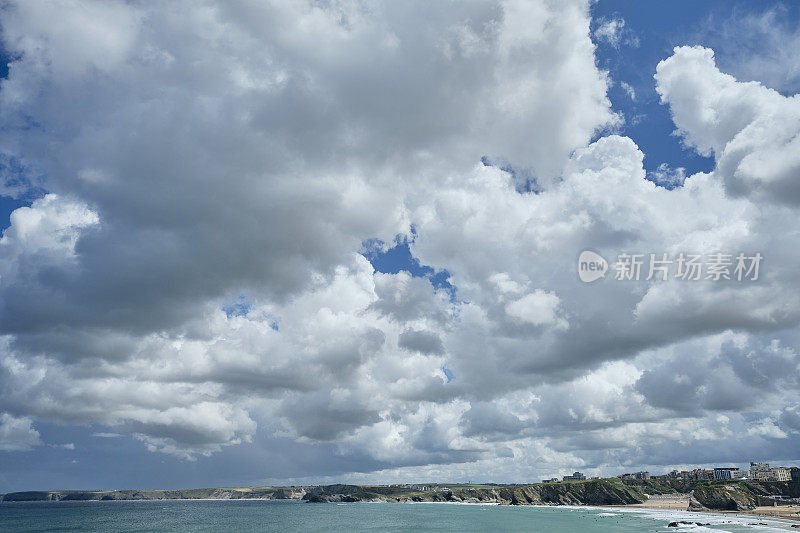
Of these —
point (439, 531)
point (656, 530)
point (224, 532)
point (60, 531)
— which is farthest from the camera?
point (60, 531)

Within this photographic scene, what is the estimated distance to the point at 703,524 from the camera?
533 ft

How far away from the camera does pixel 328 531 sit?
177 meters

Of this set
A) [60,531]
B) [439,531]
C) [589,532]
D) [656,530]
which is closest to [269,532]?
[439,531]

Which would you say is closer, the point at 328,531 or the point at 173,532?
the point at 328,531

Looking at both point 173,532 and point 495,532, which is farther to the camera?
point 173,532

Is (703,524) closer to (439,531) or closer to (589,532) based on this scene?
(589,532)

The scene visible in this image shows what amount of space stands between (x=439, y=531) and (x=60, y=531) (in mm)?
149851

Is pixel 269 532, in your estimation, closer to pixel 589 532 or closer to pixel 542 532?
pixel 542 532

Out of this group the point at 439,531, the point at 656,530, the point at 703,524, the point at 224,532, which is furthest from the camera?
the point at 224,532

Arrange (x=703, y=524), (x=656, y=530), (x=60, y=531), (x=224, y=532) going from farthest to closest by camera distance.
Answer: (x=60, y=531), (x=224, y=532), (x=703, y=524), (x=656, y=530)

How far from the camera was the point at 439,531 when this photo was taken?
173m

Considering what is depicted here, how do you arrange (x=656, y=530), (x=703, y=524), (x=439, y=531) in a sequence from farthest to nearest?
(x=439, y=531) < (x=703, y=524) < (x=656, y=530)

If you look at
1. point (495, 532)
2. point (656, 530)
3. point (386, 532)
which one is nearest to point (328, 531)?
point (386, 532)

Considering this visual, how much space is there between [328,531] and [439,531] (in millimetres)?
38694
